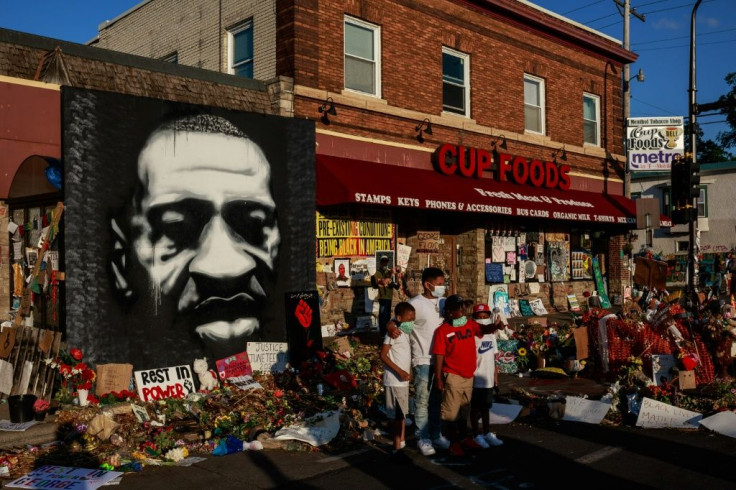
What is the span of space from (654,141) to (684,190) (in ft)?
19.4

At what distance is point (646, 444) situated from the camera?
7508 millimetres

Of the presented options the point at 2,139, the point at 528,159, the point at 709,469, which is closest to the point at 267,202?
the point at 2,139

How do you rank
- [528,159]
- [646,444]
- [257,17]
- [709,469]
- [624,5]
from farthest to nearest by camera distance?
[624,5] → [528,159] → [257,17] → [646,444] → [709,469]

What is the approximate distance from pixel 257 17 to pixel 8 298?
318 inches

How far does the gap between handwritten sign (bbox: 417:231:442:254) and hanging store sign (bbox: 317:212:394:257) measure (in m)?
1.32

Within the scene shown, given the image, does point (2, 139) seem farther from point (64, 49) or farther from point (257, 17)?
point (257, 17)

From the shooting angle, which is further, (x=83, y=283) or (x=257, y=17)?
(x=257, y=17)

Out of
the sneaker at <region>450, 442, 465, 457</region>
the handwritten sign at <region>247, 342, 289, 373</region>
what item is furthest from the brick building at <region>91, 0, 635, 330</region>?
the sneaker at <region>450, 442, 465, 457</region>

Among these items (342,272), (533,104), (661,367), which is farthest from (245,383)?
(533,104)

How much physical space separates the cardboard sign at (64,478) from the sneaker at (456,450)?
10.5 ft

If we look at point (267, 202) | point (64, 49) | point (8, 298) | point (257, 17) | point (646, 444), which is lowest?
point (646, 444)

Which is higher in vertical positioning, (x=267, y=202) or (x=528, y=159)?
(x=528, y=159)

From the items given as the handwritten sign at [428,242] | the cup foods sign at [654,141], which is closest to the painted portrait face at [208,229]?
the handwritten sign at [428,242]

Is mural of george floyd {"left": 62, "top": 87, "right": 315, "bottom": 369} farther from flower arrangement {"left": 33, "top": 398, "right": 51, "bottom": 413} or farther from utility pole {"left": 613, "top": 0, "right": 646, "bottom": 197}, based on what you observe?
utility pole {"left": 613, "top": 0, "right": 646, "bottom": 197}
